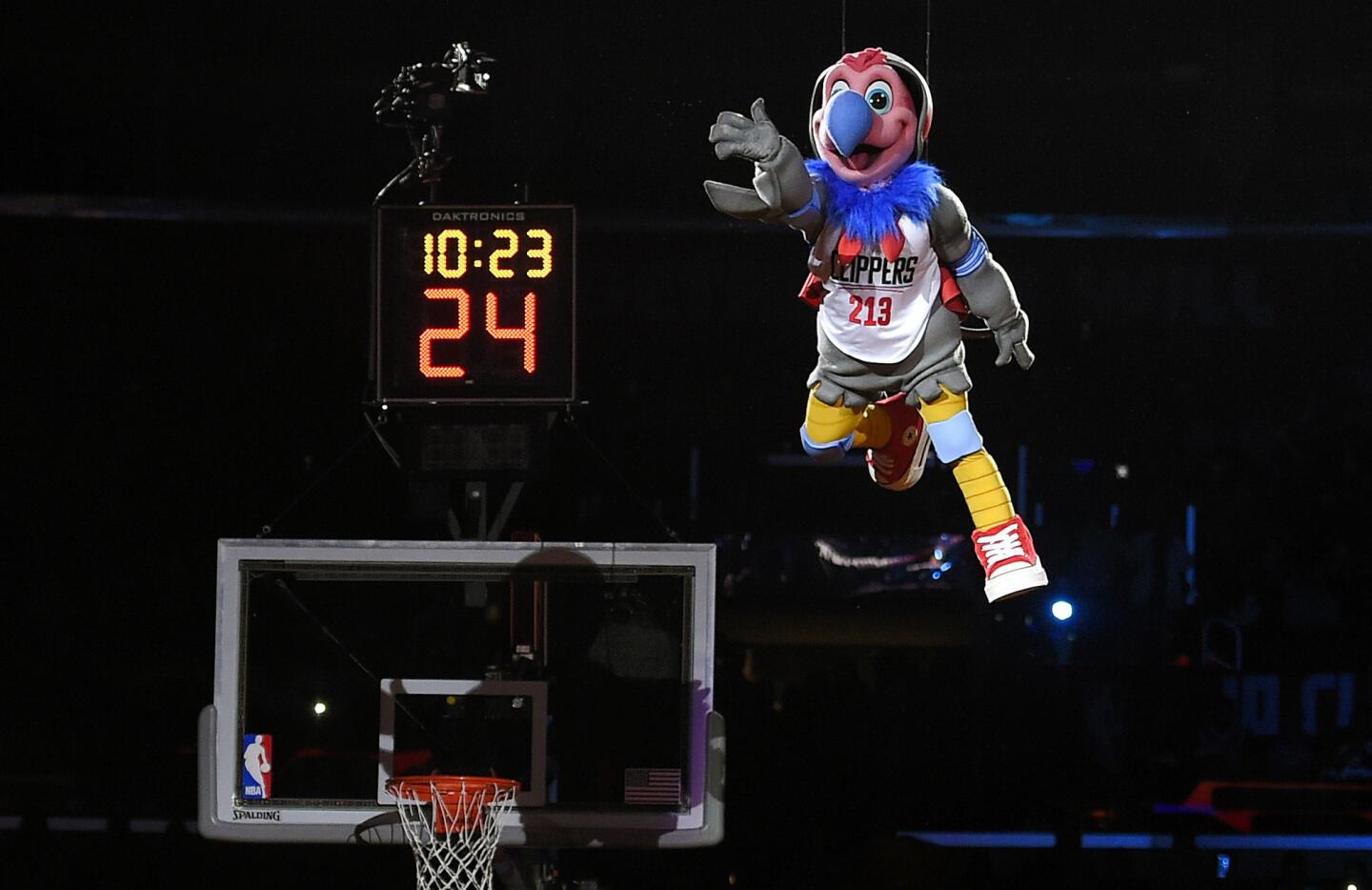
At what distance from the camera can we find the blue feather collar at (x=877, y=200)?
3.17 metres

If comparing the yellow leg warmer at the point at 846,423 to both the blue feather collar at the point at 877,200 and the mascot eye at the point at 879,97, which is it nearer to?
the blue feather collar at the point at 877,200

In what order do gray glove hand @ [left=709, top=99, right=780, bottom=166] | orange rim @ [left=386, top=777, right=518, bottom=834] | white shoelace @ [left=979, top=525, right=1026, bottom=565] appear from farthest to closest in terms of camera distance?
orange rim @ [left=386, top=777, right=518, bottom=834] → white shoelace @ [left=979, top=525, right=1026, bottom=565] → gray glove hand @ [left=709, top=99, right=780, bottom=166]

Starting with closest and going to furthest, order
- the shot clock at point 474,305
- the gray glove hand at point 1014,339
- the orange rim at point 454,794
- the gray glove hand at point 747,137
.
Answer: the gray glove hand at point 747,137, the gray glove hand at point 1014,339, the orange rim at point 454,794, the shot clock at point 474,305

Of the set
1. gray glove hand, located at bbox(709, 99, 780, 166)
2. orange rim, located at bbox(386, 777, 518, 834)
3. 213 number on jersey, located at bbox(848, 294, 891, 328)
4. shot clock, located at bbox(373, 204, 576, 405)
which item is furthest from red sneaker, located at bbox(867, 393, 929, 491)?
orange rim, located at bbox(386, 777, 518, 834)

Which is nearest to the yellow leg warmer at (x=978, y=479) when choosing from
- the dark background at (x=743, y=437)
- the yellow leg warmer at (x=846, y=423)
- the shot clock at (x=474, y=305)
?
the yellow leg warmer at (x=846, y=423)

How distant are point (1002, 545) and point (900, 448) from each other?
1.02 ft

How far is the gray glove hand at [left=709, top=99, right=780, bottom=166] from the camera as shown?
116 inches

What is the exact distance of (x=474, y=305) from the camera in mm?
4879

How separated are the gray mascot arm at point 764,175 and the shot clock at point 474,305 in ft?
6.01

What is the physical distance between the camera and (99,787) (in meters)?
7.05

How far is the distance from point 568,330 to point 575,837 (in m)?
1.33

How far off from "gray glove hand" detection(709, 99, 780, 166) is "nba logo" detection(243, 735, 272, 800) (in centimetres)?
272

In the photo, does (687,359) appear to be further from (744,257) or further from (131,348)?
(131,348)

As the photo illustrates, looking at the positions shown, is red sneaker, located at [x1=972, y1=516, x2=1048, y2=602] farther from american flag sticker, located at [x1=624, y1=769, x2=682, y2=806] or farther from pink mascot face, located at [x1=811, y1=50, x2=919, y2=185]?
american flag sticker, located at [x1=624, y1=769, x2=682, y2=806]
